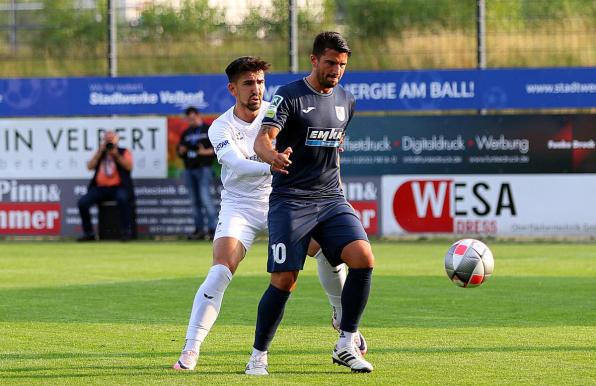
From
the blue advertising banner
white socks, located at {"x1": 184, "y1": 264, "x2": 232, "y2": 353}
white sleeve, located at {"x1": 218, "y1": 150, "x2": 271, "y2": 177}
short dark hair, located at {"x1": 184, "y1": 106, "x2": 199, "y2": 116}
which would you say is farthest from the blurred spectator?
white socks, located at {"x1": 184, "y1": 264, "x2": 232, "y2": 353}

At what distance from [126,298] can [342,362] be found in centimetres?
500

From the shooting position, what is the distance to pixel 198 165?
22.0m

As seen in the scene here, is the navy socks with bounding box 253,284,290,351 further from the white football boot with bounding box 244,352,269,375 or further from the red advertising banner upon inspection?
the red advertising banner

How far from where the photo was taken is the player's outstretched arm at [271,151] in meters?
7.82

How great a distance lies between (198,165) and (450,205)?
432 centimetres

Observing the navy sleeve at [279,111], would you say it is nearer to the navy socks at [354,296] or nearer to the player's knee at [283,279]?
the player's knee at [283,279]

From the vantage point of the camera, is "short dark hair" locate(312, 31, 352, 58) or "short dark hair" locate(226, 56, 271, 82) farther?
"short dark hair" locate(226, 56, 271, 82)

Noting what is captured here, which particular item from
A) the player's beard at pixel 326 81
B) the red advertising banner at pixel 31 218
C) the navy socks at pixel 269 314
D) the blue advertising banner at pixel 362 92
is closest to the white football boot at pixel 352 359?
the navy socks at pixel 269 314

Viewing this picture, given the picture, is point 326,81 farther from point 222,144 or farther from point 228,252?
point 228,252

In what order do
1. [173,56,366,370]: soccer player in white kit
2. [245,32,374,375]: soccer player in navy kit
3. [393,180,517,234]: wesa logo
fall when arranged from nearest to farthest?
1. [245,32,374,375]: soccer player in navy kit
2. [173,56,366,370]: soccer player in white kit
3. [393,180,517,234]: wesa logo

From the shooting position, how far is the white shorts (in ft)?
28.8

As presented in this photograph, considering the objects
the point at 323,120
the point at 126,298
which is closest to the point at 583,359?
the point at 323,120

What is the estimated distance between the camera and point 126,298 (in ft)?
42.3

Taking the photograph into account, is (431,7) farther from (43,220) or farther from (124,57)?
(43,220)
